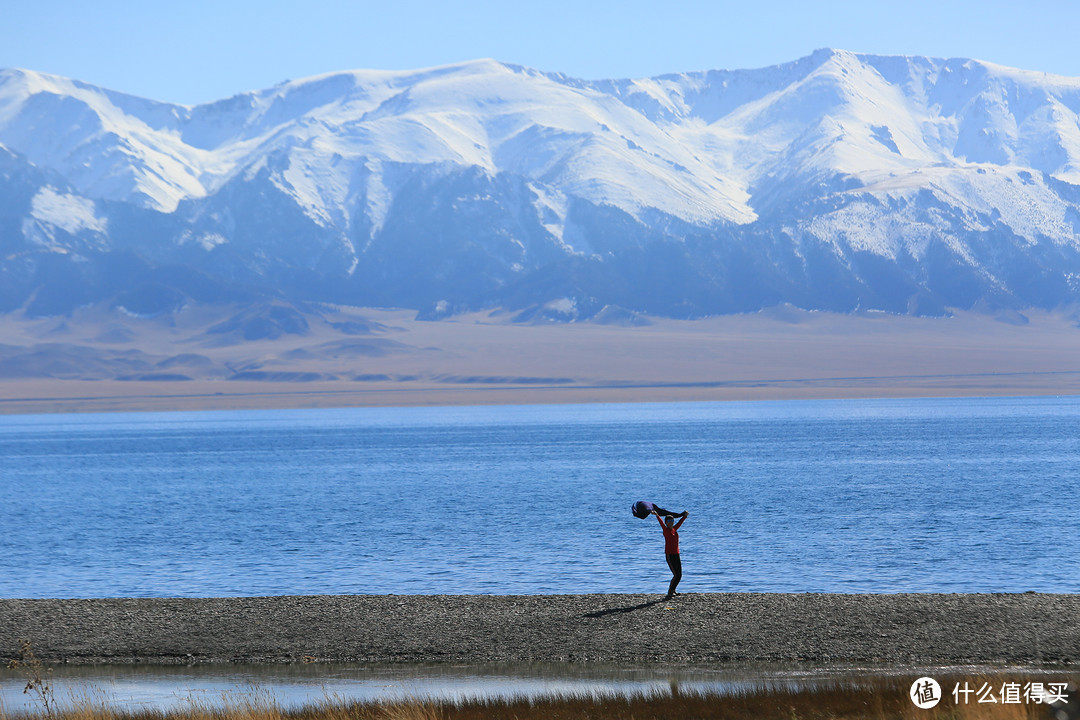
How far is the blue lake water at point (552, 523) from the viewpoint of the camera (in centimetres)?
4238

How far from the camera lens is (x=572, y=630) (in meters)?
28.7

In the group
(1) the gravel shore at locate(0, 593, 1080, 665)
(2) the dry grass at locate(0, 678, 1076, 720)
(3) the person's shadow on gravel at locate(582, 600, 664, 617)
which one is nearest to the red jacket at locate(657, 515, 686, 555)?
(1) the gravel shore at locate(0, 593, 1080, 665)

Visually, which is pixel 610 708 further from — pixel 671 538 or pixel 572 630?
pixel 671 538

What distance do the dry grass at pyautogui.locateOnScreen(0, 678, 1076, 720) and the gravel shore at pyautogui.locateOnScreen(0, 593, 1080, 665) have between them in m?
3.82

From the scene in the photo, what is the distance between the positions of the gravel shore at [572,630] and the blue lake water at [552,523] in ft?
24.3

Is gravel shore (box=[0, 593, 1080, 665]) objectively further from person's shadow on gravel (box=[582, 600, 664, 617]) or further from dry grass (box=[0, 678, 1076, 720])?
dry grass (box=[0, 678, 1076, 720])

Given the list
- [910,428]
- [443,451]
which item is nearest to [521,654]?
[443,451]

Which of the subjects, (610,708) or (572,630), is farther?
(572,630)

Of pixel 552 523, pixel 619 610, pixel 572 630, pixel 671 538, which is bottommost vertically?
pixel 552 523

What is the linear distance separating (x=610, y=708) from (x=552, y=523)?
131 ft

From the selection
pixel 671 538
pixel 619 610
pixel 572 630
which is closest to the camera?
pixel 572 630

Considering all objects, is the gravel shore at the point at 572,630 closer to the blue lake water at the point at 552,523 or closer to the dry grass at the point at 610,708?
the dry grass at the point at 610,708

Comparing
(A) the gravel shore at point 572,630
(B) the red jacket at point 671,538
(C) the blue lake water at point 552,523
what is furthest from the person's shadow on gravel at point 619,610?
(C) the blue lake water at point 552,523

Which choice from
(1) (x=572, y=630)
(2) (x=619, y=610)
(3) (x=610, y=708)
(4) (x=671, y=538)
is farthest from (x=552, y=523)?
(3) (x=610, y=708)
